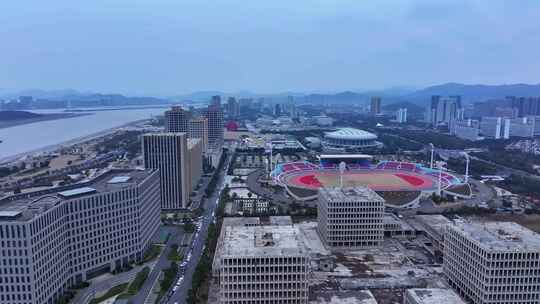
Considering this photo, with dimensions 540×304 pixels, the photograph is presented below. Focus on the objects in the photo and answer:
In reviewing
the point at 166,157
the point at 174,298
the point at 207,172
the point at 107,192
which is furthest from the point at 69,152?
the point at 174,298

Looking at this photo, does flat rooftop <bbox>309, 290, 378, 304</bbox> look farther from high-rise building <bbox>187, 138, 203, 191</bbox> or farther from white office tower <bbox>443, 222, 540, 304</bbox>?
high-rise building <bbox>187, 138, 203, 191</bbox>

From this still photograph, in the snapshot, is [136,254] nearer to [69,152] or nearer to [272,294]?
[272,294]

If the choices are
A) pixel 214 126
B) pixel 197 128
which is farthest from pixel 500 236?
pixel 214 126

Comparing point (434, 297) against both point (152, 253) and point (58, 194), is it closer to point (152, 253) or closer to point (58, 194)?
point (152, 253)

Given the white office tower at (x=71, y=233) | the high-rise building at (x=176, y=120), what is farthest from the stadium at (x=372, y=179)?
the white office tower at (x=71, y=233)

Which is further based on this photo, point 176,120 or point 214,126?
point 214,126

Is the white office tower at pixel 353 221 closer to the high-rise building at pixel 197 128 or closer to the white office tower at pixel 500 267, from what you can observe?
the white office tower at pixel 500 267
